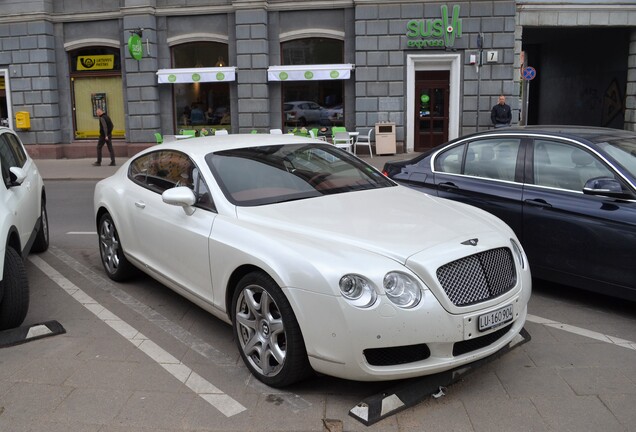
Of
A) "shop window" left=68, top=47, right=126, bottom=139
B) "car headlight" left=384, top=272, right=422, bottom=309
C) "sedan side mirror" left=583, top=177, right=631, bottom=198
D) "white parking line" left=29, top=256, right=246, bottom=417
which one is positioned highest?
"shop window" left=68, top=47, right=126, bottom=139

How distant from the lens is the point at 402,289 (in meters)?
3.37

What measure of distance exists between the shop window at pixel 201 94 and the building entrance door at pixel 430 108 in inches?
242

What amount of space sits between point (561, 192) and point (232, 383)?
10.7ft

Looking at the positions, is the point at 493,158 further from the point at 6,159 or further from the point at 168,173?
the point at 6,159

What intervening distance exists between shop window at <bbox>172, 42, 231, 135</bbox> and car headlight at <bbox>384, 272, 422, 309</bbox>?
1711cm

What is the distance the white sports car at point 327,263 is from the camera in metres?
3.35

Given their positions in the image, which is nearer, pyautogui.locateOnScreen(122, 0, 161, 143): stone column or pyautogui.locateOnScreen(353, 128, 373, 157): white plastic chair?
pyautogui.locateOnScreen(353, 128, 373, 157): white plastic chair

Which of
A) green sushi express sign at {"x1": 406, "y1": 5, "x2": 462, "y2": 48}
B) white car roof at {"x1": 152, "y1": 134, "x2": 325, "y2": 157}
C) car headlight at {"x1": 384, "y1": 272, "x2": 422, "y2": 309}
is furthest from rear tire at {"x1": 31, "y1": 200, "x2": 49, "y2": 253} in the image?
green sushi express sign at {"x1": 406, "y1": 5, "x2": 462, "y2": 48}

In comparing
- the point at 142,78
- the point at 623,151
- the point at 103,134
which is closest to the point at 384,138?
the point at 142,78

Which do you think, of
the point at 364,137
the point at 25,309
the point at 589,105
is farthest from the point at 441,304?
the point at 589,105

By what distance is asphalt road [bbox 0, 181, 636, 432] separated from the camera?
3.42m

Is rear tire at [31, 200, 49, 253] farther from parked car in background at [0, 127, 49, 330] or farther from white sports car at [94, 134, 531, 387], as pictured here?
white sports car at [94, 134, 531, 387]

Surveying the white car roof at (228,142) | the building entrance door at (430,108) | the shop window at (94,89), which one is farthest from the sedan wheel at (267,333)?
the shop window at (94,89)

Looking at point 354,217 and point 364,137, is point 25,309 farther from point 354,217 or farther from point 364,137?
point 364,137
